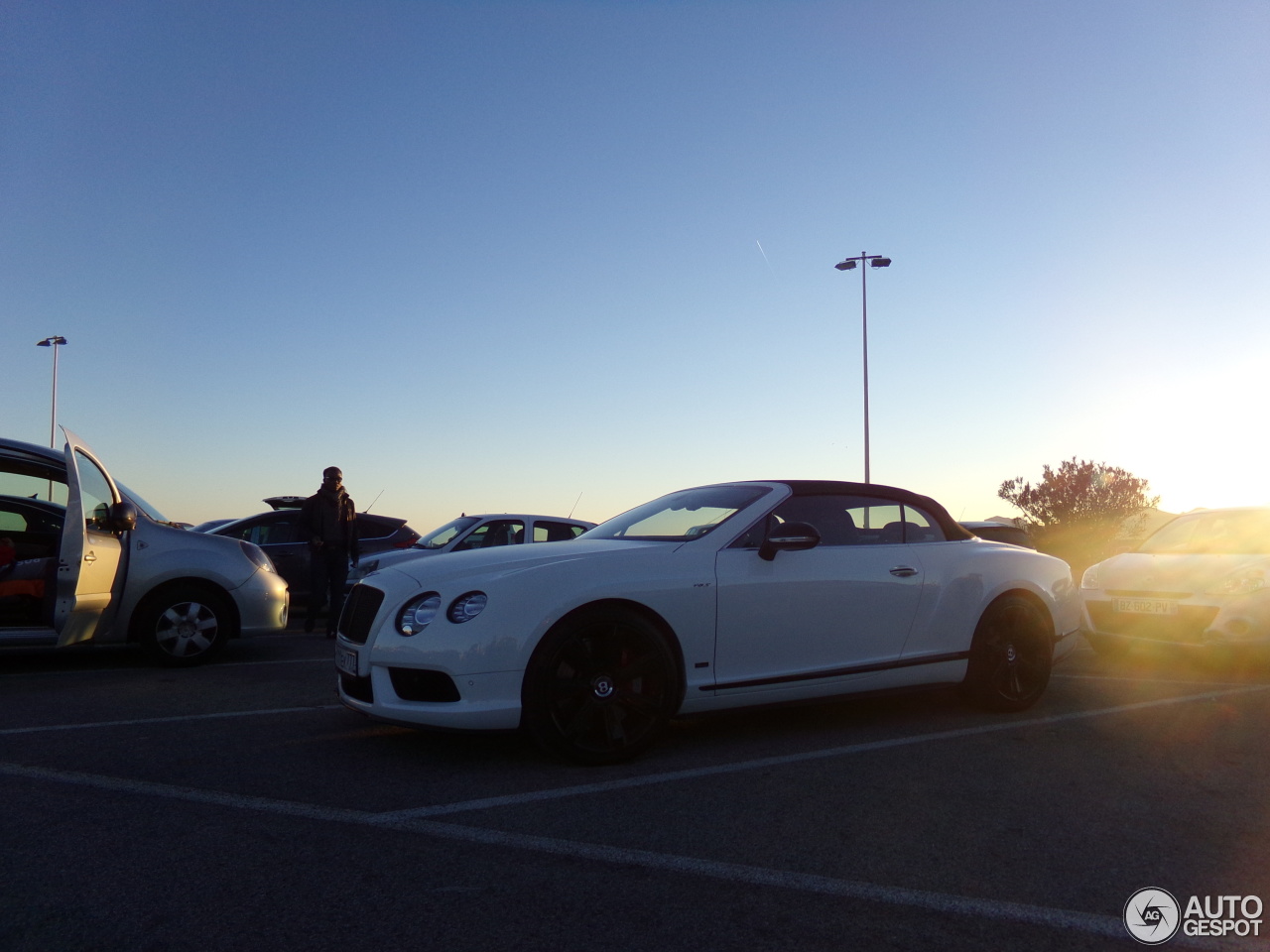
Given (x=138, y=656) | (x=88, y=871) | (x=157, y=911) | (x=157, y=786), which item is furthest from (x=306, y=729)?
(x=138, y=656)

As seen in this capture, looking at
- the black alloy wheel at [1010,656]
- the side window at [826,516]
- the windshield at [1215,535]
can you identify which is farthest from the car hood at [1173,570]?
the side window at [826,516]

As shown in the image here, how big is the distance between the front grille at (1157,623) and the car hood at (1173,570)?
0.20m

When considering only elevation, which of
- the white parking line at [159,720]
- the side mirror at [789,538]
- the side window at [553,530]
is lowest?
the white parking line at [159,720]

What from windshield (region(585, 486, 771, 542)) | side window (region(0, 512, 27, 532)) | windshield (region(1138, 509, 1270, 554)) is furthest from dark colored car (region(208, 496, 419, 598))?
windshield (region(1138, 509, 1270, 554))

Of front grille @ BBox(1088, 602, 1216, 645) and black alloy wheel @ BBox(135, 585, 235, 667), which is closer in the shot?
black alloy wheel @ BBox(135, 585, 235, 667)

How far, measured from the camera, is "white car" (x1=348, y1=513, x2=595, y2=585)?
476 inches

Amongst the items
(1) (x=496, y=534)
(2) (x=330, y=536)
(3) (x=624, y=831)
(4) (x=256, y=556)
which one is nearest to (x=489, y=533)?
(1) (x=496, y=534)

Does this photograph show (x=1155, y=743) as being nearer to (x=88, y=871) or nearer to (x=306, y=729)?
(x=306, y=729)

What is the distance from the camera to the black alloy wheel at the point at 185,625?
25.4ft

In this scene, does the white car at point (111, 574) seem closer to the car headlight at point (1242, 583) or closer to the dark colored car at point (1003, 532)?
the car headlight at point (1242, 583)

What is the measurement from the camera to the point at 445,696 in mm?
4480

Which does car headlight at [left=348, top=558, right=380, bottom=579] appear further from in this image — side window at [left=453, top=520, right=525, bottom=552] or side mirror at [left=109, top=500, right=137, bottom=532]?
side mirror at [left=109, top=500, right=137, bottom=532]

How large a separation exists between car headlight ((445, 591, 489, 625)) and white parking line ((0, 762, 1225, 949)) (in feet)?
3.20

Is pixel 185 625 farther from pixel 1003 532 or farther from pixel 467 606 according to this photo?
pixel 1003 532
